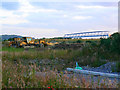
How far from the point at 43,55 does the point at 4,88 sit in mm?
9138

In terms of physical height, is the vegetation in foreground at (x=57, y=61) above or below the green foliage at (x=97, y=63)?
above

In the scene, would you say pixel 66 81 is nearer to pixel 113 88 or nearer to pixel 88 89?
pixel 88 89

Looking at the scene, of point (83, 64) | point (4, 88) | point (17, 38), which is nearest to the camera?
Answer: point (4, 88)

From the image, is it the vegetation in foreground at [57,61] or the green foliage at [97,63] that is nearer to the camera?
the vegetation in foreground at [57,61]

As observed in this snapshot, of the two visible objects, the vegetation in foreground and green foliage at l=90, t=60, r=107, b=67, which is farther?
green foliage at l=90, t=60, r=107, b=67

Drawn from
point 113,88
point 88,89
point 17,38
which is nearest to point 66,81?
point 88,89

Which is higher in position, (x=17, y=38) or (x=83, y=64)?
(x=17, y=38)

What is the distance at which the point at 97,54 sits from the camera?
40.3 ft

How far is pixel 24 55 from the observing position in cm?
1332

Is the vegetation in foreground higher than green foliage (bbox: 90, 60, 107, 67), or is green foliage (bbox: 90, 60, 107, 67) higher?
the vegetation in foreground

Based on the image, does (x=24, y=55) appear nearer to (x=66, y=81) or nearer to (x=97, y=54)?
(x=97, y=54)

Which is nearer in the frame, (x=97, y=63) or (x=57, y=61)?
(x=97, y=63)

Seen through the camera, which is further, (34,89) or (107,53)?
(107,53)

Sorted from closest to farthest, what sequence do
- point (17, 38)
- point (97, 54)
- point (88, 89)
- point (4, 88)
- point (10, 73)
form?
point (88, 89) < point (4, 88) < point (10, 73) < point (97, 54) < point (17, 38)
